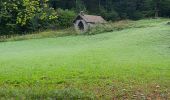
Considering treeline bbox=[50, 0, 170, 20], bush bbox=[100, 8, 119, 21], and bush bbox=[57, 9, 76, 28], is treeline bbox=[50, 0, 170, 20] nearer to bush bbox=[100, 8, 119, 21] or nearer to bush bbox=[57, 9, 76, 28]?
bush bbox=[100, 8, 119, 21]

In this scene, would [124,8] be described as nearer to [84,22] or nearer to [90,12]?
[90,12]

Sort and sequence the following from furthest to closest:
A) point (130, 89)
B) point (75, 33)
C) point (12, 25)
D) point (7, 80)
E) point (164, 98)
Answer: point (12, 25), point (75, 33), point (7, 80), point (130, 89), point (164, 98)

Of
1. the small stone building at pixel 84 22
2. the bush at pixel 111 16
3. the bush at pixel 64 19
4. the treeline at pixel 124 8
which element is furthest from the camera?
the bush at pixel 111 16

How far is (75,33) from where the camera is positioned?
232 feet

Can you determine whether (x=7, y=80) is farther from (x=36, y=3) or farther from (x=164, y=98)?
(x=164, y=98)

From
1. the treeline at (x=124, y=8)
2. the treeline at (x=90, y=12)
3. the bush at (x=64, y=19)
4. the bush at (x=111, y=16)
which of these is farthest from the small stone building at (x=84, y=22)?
the treeline at (x=124, y=8)

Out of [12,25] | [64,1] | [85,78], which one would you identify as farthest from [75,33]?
[85,78]

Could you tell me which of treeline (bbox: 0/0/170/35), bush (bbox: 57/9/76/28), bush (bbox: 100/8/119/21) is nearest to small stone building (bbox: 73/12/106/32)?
treeline (bbox: 0/0/170/35)

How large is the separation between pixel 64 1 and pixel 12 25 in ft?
103

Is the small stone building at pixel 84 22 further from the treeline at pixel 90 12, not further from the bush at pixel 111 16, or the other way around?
the bush at pixel 111 16

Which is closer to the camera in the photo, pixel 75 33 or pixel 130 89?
pixel 130 89

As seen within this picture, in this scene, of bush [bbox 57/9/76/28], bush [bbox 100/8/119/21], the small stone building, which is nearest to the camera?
the small stone building

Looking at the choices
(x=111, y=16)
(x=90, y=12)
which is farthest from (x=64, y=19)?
(x=90, y=12)

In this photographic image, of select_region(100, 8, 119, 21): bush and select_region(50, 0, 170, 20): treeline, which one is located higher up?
select_region(50, 0, 170, 20): treeline
